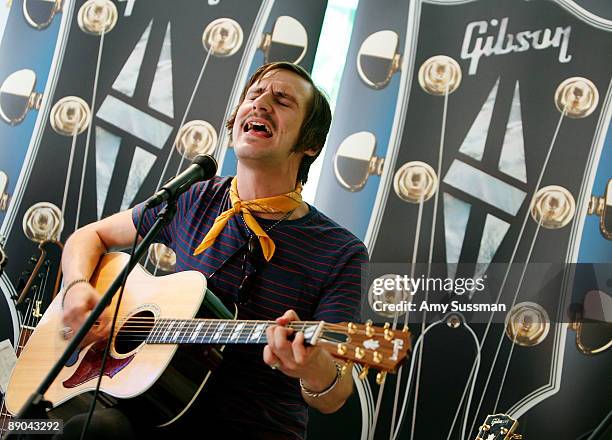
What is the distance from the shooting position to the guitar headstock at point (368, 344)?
4.58 ft

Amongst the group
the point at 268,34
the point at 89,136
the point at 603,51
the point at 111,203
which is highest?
the point at 603,51

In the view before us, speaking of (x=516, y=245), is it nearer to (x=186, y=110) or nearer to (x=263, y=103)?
(x=263, y=103)

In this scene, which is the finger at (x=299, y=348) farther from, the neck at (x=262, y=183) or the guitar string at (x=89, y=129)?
the guitar string at (x=89, y=129)

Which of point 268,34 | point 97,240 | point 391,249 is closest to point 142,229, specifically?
point 97,240

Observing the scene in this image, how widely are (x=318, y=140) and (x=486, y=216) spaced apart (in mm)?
874

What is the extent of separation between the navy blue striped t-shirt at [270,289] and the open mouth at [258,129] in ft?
0.79

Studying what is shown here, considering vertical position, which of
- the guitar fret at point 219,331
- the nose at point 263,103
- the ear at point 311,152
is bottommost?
the guitar fret at point 219,331

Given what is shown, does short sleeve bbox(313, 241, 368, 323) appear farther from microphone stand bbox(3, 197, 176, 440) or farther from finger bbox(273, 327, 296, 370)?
microphone stand bbox(3, 197, 176, 440)

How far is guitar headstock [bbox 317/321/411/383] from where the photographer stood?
1396 millimetres

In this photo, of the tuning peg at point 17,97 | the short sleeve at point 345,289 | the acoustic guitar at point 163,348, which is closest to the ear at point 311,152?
the short sleeve at point 345,289

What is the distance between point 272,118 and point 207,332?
768 millimetres

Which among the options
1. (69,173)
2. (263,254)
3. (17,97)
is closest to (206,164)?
(263,254)

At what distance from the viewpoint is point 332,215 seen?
2.96 metres

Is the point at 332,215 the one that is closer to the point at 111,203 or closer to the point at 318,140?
the point at 318,140
